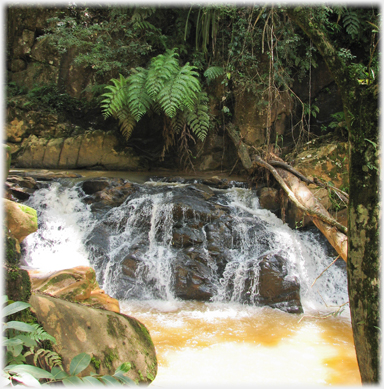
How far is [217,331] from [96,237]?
2.61 metres

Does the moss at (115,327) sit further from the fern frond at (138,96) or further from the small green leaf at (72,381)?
the fern frond at (138,96)

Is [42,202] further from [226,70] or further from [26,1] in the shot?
[26,1]

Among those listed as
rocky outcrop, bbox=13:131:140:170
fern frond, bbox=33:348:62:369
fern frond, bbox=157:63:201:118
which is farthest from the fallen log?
rocky outcrop, bbox=13:131:140:170

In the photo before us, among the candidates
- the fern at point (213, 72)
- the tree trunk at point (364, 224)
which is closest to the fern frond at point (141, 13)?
the fern at point (213, 72)

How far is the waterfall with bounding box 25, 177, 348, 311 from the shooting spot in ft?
15.4

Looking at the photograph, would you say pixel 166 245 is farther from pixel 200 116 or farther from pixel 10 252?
pixel 10 252

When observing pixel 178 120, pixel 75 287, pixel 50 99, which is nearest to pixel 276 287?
pixel 75 287

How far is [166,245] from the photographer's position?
5090mm

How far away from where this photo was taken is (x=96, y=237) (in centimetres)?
527

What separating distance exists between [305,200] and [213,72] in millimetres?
4123

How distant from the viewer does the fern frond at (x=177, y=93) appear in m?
6.21

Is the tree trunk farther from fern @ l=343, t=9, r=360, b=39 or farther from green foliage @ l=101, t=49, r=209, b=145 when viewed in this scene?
fern @ l=343, t=9, r=360, b=39

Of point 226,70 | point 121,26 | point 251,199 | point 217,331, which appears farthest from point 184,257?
point 121,26

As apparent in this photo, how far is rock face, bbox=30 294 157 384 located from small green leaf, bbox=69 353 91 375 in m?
0.57
